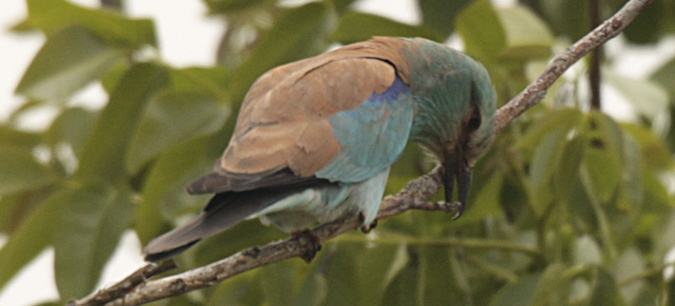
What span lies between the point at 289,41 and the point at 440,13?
0.59 m

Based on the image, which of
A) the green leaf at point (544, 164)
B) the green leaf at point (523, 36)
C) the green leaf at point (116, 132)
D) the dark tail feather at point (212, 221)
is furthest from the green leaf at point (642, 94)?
the green leaf at point (116, 132)

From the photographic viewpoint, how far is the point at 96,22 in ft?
8.81

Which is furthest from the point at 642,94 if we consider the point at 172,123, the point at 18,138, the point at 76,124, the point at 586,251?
the point at 18,138

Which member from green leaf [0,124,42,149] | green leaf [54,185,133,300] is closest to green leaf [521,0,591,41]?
green leaf [54,185,133,300]

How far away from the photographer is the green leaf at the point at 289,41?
246cm

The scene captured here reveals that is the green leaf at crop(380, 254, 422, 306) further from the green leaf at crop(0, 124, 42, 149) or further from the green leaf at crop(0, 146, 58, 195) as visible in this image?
the green leaf at crop(0, 124, 42, 149)

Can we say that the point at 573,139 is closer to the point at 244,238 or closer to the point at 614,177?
the point at 614,177

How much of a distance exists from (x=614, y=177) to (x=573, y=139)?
18.6 inches

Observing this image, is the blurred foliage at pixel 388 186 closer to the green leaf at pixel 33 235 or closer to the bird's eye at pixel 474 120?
the green leaf at pixel 33 235

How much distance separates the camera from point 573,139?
2365 millimetres

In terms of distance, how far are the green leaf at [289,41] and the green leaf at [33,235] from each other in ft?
2.11

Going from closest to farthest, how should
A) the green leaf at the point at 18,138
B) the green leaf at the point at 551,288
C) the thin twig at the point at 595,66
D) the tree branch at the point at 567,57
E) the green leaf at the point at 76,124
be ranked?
the tree branch at the point at 567,57, the green leaf at the point at 551,288, the thin twig at the point at 595,66, the green leaf at the point at 76,124, the green leaf at the point at 18,138

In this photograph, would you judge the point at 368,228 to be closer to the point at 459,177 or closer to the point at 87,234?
the point at 459,177

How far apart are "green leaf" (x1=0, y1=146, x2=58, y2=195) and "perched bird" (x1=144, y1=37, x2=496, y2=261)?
32.7 inches
